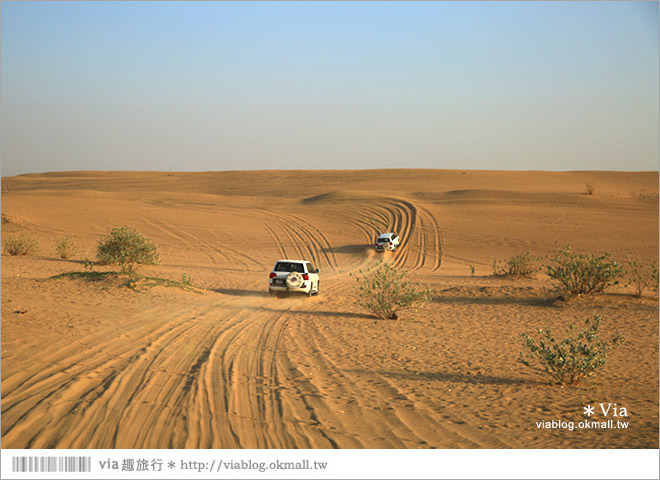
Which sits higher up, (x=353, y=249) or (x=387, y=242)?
(x=387, y=242)

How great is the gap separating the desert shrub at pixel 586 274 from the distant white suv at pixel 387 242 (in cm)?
1807

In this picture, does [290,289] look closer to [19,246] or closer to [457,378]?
[457,378]

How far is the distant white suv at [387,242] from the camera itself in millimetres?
34312

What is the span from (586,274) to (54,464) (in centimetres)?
1543

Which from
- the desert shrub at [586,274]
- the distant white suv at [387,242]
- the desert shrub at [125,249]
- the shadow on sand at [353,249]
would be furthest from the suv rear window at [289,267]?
the distant white suv at [387,242]

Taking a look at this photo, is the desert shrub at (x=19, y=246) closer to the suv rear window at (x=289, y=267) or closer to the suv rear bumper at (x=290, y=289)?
the suv rear window at (x=289, y=267)

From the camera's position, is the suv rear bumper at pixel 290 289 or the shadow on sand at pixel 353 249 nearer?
the suv rear bumper at pixel 290 289

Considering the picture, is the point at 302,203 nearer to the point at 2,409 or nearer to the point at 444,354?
the point at 444,354

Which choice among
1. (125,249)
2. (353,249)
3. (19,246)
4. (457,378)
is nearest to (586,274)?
(457,378)

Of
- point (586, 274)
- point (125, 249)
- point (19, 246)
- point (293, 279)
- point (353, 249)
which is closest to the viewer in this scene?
point (586, 274)

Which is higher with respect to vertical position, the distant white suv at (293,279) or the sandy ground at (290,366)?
the distant white suv at (293,279)

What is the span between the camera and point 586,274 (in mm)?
16109

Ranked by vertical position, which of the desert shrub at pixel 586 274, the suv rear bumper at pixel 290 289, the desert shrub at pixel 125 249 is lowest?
the suv rear bumper at pixel 290 289

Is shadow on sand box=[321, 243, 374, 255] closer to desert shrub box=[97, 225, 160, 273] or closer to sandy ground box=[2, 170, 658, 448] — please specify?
sandy ground box=[2, 170, 658, 448]
